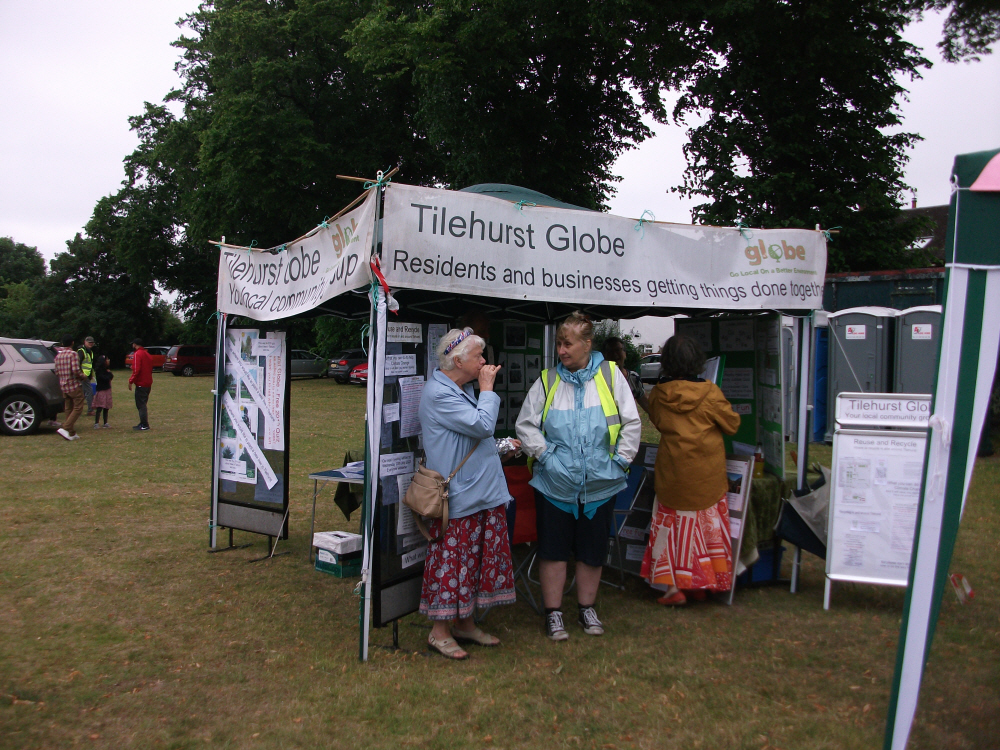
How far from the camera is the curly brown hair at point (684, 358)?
15.5 feet

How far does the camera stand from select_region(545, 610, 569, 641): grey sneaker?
4242 mm

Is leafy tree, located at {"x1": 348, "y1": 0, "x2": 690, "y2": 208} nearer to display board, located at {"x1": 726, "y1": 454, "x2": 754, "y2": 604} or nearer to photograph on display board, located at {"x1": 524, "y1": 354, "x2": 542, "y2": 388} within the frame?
photograph on display board, located at {"x1": 524, "y1": 354, "x2": 542, "y2": 388}

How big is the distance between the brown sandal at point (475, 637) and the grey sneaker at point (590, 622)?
53cm

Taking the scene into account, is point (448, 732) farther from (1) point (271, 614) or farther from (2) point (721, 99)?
(2) point (721, 99)

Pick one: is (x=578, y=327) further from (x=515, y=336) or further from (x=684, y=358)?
(x=515, y=336)

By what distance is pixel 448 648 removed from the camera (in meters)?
4.01

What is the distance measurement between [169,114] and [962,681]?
38.2m

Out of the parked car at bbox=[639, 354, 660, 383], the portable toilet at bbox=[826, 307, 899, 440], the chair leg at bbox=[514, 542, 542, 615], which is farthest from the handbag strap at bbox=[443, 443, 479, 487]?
the parked car at bbox=[639, 354, 660, 383]

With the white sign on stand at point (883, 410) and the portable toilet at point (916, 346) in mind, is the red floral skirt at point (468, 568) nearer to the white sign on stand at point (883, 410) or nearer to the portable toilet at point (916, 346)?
the white sign on stand at point (883, 410)

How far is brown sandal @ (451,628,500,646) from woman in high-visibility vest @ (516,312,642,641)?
349 mm

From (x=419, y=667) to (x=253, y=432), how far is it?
258cm

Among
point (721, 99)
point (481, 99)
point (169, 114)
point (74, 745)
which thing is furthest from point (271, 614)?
point (169, 114)

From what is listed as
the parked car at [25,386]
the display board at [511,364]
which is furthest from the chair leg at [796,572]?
the parked car at [25,386]

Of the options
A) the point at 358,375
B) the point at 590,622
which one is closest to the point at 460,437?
the point at 590,622
